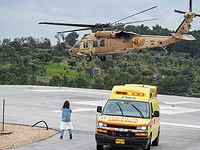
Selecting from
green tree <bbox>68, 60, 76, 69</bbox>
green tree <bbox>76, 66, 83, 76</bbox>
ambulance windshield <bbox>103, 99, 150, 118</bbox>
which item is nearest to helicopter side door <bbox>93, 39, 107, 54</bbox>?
ambulance windshield <bbox>103, 99, 150, 118</bbox>

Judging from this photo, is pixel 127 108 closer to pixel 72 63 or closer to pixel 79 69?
pixel 79 69

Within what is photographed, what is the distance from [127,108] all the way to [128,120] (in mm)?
866

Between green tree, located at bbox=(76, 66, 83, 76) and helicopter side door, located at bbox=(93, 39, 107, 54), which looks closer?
helicopter side door, located at bbox=(93, 39, 107, 54)

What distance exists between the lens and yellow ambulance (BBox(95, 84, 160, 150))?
1093 centimetres

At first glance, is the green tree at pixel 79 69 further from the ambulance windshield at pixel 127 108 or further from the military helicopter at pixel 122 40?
the ambulance windshield at pixel 127 108

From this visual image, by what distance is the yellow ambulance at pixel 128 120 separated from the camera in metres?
10.9

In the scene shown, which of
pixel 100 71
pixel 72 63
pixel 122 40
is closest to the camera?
pixel 122 40

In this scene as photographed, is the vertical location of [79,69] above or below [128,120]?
above

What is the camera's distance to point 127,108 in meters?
12.1

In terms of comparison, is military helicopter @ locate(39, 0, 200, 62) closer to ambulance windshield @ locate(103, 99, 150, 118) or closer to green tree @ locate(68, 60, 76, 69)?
ambulance windshield @ locate(103, 99, 150, 118)

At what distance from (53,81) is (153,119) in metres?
66.7

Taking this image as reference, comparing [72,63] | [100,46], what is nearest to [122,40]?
[100,46]

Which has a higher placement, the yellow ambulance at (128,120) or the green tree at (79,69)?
the green tree at (79,69)

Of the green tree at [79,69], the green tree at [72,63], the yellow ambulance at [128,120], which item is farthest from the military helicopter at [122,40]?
the green tree at [72,63]
